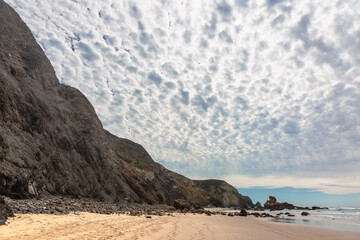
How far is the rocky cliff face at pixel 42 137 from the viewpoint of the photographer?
64.3 feet

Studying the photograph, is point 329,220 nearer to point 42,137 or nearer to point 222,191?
point 42,137

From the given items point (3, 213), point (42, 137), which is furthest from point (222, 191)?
point (3, 213)

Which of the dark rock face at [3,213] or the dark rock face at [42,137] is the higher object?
the dark rock face at [42,137]

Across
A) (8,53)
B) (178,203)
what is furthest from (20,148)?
(178,203)

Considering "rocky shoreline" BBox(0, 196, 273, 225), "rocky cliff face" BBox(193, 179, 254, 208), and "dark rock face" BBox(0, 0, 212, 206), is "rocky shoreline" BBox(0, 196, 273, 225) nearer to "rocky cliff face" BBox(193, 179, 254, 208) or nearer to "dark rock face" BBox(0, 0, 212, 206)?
"dark rock face" BBox(0, 0, 212, 206)

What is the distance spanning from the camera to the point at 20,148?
818 inches

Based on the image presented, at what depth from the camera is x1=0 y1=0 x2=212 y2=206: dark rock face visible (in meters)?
19.6

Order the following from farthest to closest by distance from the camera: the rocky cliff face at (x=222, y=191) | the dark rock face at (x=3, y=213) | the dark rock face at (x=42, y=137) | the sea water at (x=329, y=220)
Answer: the rocky cliff face at (x=222, y=191), the sea water at (x=329, y=220), the dark rock face at (x=42, y=137), the dark rock face at (x=3, y=213)

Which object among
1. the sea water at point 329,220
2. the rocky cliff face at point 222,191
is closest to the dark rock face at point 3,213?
the sea water at point 329,220

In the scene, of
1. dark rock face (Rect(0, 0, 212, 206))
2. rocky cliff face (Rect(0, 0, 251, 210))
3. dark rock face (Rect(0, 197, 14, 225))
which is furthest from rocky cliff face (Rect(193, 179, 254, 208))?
dark rock face (Rect(0, 197, 14, 225))

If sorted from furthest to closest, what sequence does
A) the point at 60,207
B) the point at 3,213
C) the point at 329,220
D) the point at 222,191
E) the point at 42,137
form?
the point at 222,191 < the point at 329,220 < the point at 42,137 < the point at 60,207 < the point at 3,213

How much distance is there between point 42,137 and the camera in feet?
88.3

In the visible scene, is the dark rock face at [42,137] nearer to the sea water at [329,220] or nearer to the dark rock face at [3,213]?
the dark rock face at [3,213]

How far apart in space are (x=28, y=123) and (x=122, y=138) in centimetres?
5444
